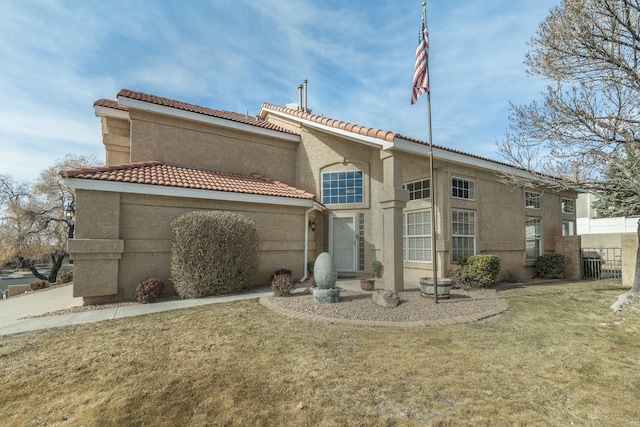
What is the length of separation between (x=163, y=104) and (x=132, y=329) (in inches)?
355

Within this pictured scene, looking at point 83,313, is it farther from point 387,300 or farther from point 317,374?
point 387,300

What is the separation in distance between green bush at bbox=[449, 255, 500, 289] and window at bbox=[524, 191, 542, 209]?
5.08 m

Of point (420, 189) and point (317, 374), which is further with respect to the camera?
point (420, 189)

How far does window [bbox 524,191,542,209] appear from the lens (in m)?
13.7

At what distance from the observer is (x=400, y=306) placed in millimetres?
7719

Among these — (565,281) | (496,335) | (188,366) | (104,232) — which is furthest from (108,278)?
(565,281)

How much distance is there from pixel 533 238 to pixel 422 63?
10513 mm

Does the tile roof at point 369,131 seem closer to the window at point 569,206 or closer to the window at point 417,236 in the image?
the window at point 417,236

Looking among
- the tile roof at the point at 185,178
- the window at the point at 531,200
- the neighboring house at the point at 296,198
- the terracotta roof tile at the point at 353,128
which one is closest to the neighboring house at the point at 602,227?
the neighboring house at the point at 296,198

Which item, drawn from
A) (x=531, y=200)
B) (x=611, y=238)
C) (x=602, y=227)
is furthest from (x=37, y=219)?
(x=602, y=227)

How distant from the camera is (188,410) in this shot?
329 cm

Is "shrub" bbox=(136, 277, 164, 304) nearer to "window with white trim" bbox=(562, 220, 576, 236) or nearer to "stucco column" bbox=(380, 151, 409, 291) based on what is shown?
"stucco column" bbox=(380, 151, 409, 291)

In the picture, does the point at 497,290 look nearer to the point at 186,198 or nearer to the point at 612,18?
the point at 612,18

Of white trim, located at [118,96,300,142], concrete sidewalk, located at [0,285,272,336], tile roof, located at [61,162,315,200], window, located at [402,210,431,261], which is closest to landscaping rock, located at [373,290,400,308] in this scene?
concrete sidewalk, located at [0,285,272,336]
